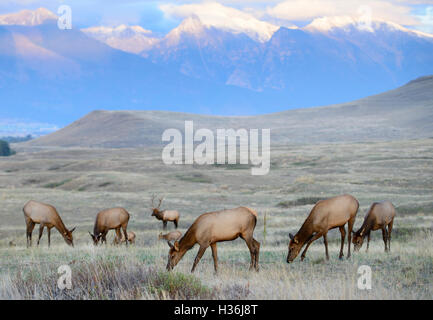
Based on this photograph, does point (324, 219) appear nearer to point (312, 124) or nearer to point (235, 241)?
point (235, 241)

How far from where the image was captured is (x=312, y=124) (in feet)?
548

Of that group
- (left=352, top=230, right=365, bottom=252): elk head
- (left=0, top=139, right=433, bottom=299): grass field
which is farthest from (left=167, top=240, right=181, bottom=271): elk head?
(left=352, top=230, right=365, bottom=252): elk head

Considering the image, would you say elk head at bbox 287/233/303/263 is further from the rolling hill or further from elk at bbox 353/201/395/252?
the rolling hill

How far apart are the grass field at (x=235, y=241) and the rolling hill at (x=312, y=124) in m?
53.4

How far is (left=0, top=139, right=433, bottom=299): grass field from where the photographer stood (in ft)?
29.4

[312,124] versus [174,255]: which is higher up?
[312,124]

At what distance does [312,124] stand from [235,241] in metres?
147

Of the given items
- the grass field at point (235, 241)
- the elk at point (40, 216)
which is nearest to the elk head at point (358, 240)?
the grass field at point (235, 241)

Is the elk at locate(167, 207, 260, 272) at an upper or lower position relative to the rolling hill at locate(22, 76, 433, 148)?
lower

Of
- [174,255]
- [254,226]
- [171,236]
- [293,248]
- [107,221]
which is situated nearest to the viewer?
[174,255]

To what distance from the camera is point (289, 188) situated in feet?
160

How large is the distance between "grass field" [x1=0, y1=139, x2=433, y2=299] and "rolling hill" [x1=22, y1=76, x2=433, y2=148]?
53.4m

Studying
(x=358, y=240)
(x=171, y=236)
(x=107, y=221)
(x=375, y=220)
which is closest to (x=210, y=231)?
(x=358, y=240)

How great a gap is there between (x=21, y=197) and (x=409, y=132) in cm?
11152
